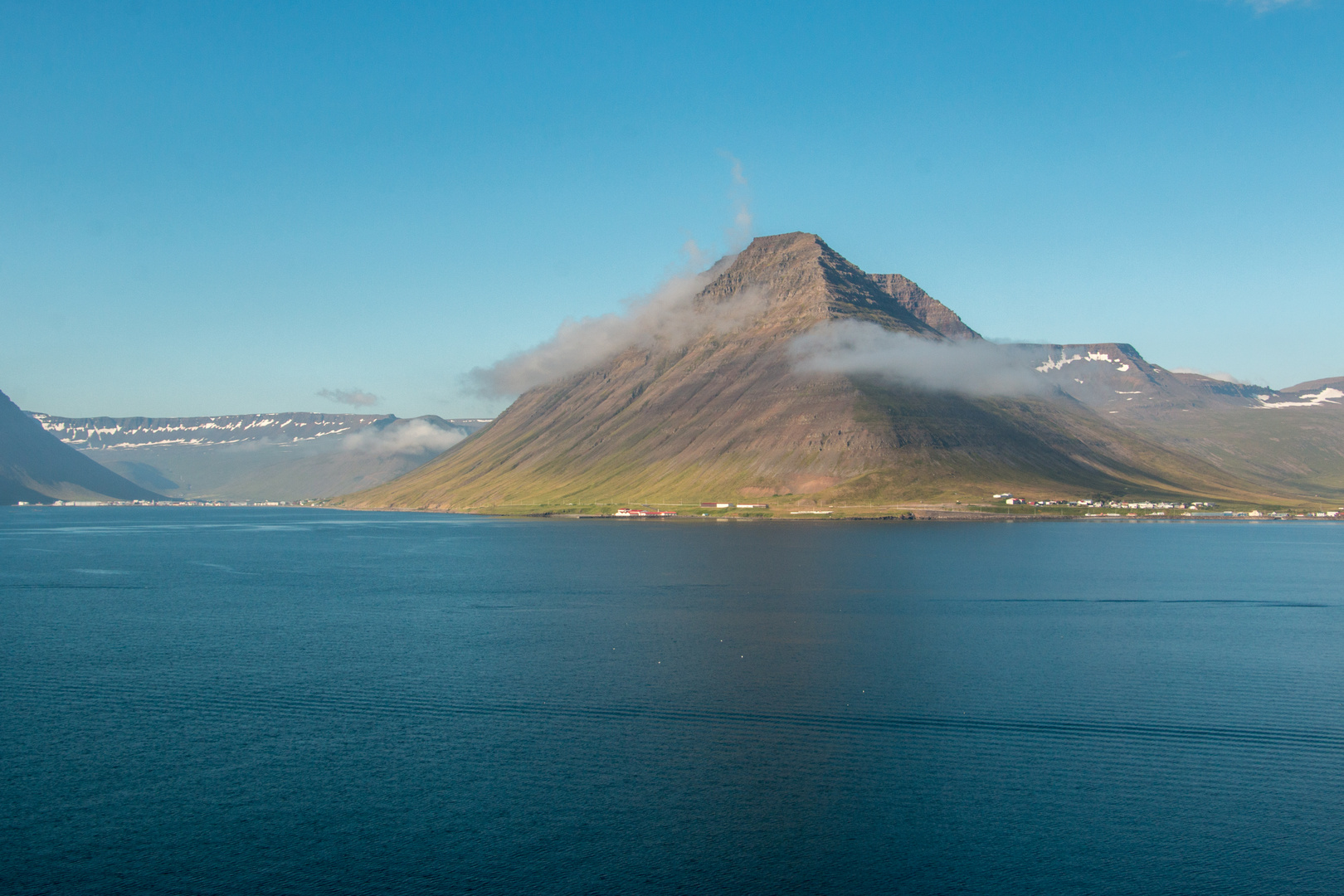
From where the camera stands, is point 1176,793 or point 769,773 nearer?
point 1176,793

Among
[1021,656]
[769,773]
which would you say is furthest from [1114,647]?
[769,773]

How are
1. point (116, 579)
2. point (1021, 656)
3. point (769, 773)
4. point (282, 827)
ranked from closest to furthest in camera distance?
point (282, 827)
point (769, 773)
point (1021, 656)
point (116, 579)

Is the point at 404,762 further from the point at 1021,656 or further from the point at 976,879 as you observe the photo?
the point at 1021,656

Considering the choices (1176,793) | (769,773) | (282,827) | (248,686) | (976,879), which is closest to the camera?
(976,879)

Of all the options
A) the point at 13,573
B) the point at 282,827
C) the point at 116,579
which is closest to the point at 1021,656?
the point at 282,827

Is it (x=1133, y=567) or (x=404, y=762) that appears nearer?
(x=404, y=762)

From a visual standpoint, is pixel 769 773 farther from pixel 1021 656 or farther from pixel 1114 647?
pixel 1114 647
